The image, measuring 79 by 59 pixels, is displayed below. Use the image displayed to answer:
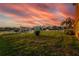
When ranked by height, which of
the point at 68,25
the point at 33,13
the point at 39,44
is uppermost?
the point at 33,13

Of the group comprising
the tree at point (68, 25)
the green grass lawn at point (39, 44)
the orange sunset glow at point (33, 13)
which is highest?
the orange sunset glow at point (33, 13)

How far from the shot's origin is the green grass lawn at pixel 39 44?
5.05 ft

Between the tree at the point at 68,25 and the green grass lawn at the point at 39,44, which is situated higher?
the tree at the point at 68,25

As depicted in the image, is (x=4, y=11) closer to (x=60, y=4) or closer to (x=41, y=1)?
(x=41, y=1)

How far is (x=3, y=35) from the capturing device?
1571 mm

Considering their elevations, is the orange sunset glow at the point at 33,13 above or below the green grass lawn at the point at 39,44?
above

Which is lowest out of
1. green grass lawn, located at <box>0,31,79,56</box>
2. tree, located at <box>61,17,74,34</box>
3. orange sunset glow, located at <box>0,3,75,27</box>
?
green grass lawn, located at <box>0,31,79,56</box>

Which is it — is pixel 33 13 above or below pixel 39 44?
above

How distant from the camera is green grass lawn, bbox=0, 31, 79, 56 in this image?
Result: 5.05 ft

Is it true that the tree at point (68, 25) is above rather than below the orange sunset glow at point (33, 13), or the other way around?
below

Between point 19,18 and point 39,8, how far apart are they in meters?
0.21

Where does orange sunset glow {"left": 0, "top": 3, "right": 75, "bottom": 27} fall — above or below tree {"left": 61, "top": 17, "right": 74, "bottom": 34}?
above

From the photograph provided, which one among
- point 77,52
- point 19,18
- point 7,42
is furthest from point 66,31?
point 7,42

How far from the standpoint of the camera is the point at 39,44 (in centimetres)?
155
